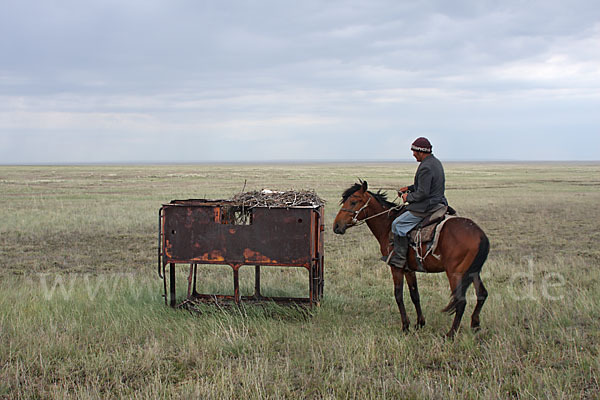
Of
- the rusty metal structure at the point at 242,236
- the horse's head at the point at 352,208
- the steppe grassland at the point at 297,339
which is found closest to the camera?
the steppe grassland at the point at 297,339

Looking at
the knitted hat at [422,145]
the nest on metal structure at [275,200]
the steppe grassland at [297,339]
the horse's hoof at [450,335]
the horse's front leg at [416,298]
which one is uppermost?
the knitted hat at [422,145]

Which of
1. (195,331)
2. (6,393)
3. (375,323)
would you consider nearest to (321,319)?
(375,323)

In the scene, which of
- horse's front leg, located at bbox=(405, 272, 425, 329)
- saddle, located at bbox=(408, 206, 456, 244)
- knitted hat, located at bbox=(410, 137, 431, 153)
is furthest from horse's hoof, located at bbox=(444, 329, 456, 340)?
knitted hat, located at bbox=(410, 137, 431, 153)

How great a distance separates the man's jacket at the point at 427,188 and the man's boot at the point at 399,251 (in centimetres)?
44

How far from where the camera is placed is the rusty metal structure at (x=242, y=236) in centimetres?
752

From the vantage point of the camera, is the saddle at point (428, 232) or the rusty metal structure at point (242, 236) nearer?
the saddle at point (428, 232)

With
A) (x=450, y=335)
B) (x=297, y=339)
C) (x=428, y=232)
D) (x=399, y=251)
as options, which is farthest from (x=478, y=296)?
(x=297, y=339)

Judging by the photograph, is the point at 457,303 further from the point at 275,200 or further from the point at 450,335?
the point at 275,200

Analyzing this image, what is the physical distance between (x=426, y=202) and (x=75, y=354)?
4.92 m

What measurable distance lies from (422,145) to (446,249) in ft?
4.82

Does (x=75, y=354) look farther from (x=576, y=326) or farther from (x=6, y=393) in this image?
(x=576, y=326)

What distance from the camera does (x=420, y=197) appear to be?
6750 mm

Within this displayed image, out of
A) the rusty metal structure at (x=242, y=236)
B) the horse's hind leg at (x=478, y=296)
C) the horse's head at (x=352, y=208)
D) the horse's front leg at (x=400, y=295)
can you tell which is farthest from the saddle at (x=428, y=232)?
the rusty metal structure at (x=242, y=236)

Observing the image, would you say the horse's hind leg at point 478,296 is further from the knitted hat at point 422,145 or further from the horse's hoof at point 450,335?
the knitted hat at point 422,145
